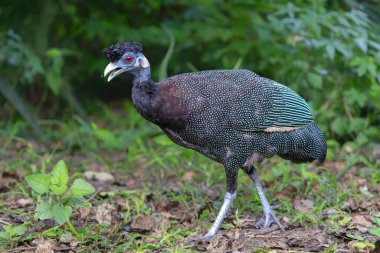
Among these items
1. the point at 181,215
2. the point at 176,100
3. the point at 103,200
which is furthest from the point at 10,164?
the point at 176,100

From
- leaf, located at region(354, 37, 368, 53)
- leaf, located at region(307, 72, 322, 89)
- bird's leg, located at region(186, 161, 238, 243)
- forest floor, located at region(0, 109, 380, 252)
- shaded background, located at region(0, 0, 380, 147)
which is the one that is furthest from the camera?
leaf, located at region(307, 72, 322, 89)

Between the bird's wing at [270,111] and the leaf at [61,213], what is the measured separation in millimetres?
1148

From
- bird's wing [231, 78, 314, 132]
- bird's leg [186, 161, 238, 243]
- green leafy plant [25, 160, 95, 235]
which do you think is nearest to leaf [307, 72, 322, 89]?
bird's wing [231, 78, 314, 132]

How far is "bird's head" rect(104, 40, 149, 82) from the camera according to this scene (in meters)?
4.10

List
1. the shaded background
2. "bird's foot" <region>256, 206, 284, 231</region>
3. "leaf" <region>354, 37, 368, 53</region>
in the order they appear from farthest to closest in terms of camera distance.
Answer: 1. the shaded background
2. "leaf" <region>354, 37, 368, 53</region>
3. "bird's foot" <region>256, 206, 284, 231</region>

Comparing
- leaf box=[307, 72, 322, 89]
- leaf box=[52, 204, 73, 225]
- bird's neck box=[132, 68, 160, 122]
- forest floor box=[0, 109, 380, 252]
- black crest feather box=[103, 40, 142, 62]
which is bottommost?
forest floor box=[0, 109, 380, 252]

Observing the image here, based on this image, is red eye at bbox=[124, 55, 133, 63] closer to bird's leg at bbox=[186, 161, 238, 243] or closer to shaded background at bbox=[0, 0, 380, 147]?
bird's leg at bbox=[186, 161, 238, 243]

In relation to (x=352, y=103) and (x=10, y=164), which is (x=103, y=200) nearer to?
(x=10, y=164)

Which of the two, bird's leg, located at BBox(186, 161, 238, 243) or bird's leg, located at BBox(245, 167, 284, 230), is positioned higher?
bird's leg, located at BBox(186, 161, 238, 243)

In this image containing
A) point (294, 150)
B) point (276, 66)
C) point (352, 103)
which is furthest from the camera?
point (276, 66)

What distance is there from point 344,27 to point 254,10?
4.87ft

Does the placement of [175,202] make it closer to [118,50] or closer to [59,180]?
[59,180]

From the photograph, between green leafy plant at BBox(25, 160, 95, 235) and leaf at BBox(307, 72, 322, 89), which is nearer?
green leafy plant at BBox(25, 160, 95, 235)

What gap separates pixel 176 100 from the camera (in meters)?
4.03
